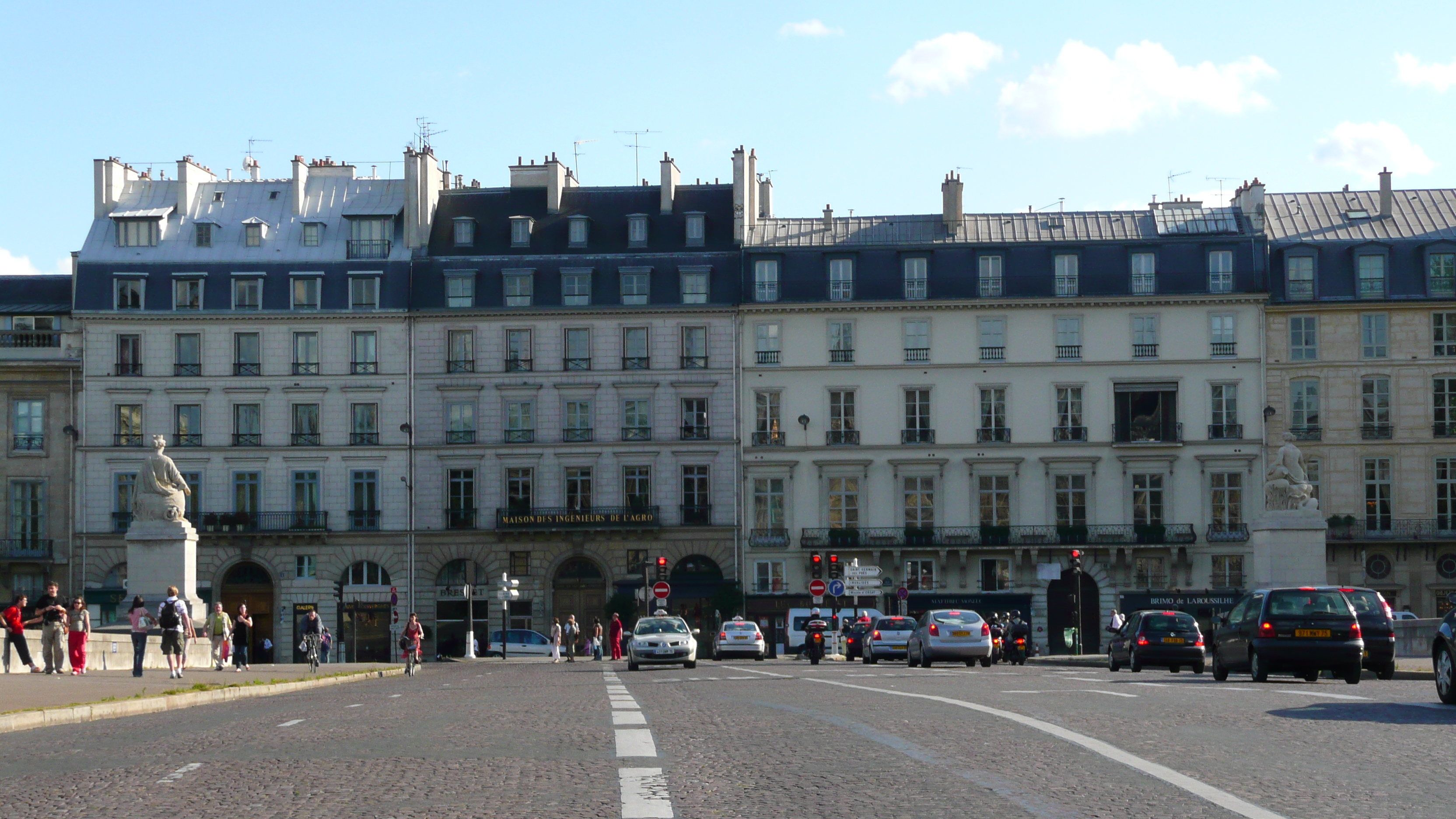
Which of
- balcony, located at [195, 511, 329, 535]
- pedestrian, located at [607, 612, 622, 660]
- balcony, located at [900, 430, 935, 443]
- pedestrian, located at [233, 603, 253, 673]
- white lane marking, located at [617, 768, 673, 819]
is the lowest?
pedestrian, located at [607, 612, 622, 660]

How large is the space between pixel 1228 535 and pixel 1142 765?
5600cm

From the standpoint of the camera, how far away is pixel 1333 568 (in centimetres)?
6500

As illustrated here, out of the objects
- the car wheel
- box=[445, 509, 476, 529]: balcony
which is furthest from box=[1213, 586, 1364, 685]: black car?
box=[445, 509, 476, 529]: balcony

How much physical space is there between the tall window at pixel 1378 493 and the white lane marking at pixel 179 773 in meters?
58.7

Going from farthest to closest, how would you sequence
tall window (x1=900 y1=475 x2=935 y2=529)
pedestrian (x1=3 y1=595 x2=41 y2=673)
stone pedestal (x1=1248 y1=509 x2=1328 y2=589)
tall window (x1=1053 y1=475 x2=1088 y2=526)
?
1. tall window (x1=900 y1=475 x2=935 y2=529)
2. tall window (x1=1053 y1=475 x2=1088 y2=526)
3. stone pedestal (x1=1248 y1=509 x2=1328 y2=589)
4. pedestrian (x1=3 y1=595 x2=41 y2=673)

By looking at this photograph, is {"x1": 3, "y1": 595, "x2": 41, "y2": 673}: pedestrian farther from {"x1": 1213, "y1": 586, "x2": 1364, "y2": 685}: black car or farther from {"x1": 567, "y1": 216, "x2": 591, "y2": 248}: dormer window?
{"x1": 567, "y1": 216, "x2": 591, "y2": 248}: dormer window

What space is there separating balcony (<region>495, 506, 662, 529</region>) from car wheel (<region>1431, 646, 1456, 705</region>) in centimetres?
4914

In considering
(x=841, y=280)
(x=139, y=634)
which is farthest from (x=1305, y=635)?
(x=841, y=280)

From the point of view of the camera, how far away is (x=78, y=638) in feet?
108

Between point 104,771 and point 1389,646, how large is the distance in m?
20.6

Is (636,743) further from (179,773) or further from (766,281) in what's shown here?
(766,281)

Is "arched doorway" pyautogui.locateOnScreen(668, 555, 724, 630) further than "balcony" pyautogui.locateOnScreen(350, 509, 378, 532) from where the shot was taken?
No

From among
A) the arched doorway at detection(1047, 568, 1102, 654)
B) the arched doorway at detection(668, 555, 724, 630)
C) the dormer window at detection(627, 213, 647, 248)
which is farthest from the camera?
the dormer window at detection(627, 213, 647, 248)

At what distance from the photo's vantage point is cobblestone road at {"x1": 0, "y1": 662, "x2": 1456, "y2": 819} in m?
10.0
